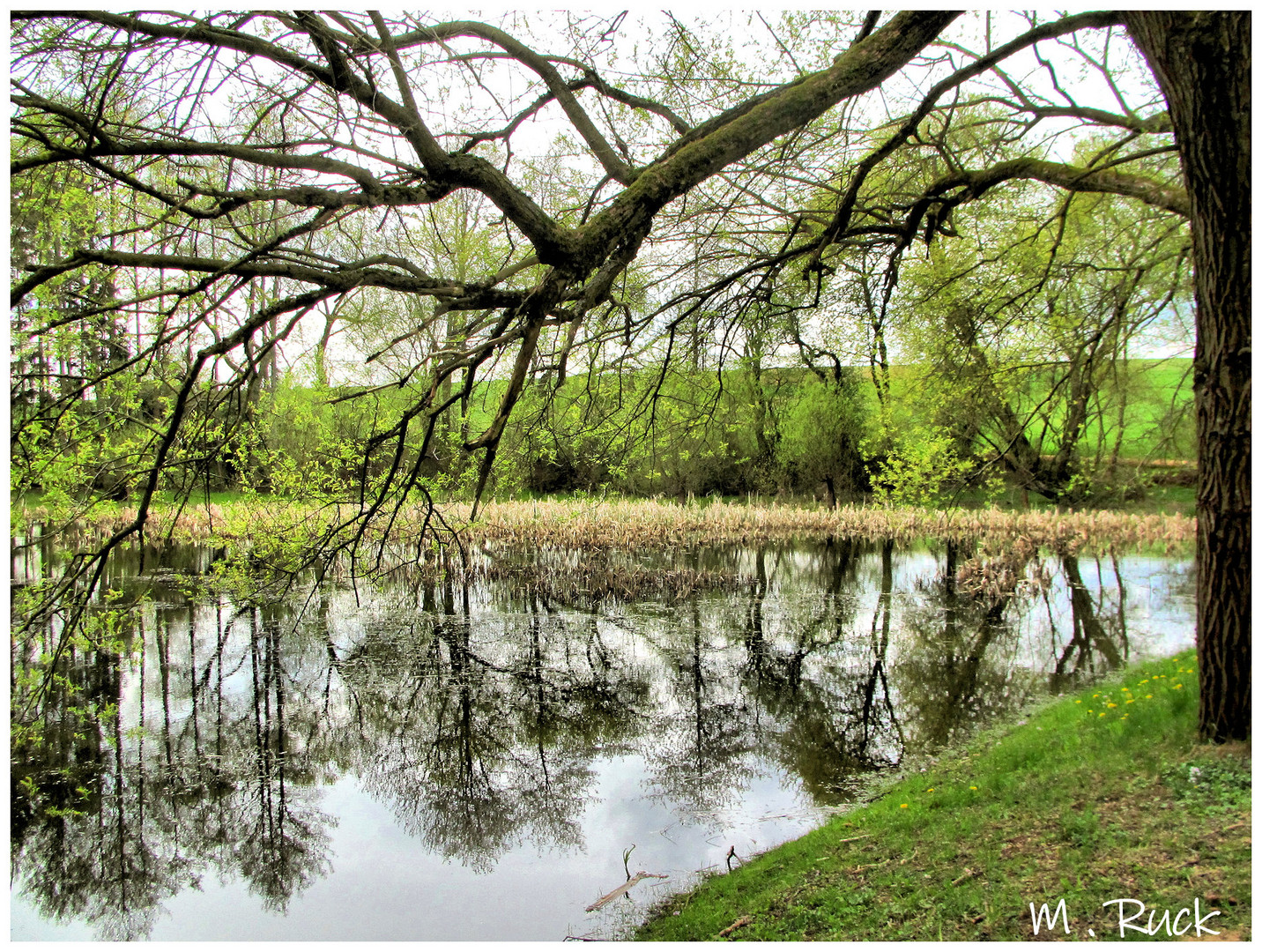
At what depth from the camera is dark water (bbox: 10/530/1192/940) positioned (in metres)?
5.04

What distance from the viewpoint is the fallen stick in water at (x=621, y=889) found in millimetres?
4695

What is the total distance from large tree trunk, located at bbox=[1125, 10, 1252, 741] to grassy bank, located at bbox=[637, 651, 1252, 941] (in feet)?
1.86

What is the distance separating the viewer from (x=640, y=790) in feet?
19.9

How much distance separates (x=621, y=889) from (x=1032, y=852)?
2528 mm

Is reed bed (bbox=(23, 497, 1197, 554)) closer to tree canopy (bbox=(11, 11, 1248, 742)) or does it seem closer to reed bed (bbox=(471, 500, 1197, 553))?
reed bed (bbox=(471, 500, 1197, 553))

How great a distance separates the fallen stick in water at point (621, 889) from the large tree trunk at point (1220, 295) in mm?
3415

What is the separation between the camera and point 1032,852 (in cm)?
366

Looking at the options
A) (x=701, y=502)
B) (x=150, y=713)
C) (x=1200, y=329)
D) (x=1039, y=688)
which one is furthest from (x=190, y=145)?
(x=701, y=502)

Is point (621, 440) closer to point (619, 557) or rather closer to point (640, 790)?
point (640, 790)

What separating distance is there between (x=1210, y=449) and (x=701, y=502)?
687 inches
